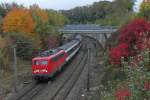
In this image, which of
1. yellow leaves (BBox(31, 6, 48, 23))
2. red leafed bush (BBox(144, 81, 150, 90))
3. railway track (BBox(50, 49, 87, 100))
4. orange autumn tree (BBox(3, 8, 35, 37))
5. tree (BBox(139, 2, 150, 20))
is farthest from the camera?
yellow leaves (BBox(31, 6, 48, 23))

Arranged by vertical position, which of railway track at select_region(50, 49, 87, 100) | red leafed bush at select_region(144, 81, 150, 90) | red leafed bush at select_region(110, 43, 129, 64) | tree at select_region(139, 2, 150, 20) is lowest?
railway track at select_region(50, 49, 87, 100)

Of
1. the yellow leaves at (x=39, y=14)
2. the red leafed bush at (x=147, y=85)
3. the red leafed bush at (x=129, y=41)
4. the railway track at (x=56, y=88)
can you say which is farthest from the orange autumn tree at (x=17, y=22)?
the red leafed bush at (x=147, y=85)

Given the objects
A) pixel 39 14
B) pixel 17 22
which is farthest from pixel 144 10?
pixel 39 14

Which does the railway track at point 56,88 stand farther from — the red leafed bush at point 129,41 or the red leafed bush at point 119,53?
the red leafed bush at point 129,41

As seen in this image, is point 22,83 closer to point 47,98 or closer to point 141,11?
point 47,98

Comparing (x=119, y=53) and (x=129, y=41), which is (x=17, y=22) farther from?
(x=119, y=53)

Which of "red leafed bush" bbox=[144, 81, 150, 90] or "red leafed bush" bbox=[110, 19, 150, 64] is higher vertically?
"red leafed bush" bbox=[144, 81, 150, 90]

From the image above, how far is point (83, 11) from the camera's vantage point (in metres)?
170

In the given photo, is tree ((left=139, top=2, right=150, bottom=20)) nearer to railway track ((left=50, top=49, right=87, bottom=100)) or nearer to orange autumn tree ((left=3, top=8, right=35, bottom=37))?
railway track ((left=50, top=49, right=87, bottom=100))

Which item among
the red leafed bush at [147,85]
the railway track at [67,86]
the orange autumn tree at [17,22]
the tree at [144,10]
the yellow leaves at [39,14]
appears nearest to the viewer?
the red leafed bush at [147,85]

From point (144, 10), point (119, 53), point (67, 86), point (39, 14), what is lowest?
point (67, 86)

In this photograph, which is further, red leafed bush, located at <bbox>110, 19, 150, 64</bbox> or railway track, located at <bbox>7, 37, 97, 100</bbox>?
red leafed bush, located at <bbox>110, 19, 150, 64</bbox>

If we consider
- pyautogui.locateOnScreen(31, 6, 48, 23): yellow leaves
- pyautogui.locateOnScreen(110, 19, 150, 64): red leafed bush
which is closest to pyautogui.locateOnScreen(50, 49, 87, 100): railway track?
pyautogui.locateOnScreen(110, 19, 150, 64): red leafed bush

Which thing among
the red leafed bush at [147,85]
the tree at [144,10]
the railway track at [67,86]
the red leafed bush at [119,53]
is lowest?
the railway track at [67,86]
